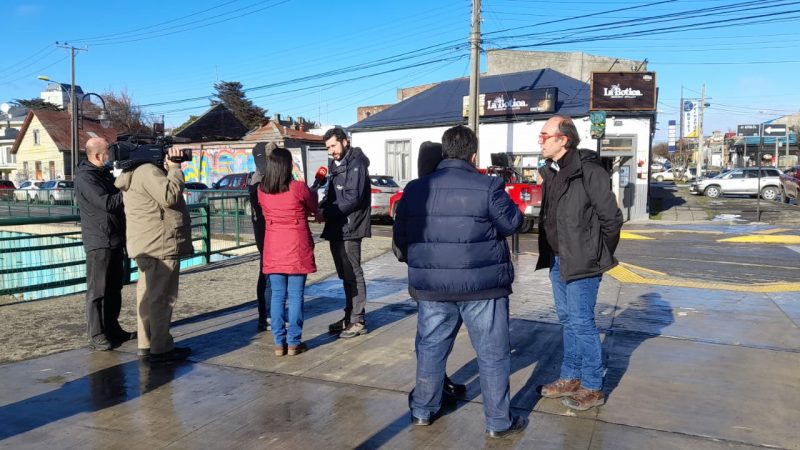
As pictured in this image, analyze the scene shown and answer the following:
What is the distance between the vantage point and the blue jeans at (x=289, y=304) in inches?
200

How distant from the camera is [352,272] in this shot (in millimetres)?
5664

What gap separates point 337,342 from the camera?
559cm

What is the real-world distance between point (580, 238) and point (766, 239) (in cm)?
1202

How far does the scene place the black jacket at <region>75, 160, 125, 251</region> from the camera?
5.20 m

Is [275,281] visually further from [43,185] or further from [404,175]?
[43,185]

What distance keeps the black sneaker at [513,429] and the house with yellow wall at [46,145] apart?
54.6 meters

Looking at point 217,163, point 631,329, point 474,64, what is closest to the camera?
point 631,329

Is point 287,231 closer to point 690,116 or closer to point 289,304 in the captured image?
point 289,304

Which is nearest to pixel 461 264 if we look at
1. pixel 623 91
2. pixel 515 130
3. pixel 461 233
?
pixel 461 233

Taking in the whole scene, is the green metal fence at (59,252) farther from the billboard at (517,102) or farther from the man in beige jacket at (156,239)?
the billboard at (517,102)

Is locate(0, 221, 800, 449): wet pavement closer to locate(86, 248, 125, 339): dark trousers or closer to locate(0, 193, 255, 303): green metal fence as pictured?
locate(86, 248, 125, 339): dark trousers

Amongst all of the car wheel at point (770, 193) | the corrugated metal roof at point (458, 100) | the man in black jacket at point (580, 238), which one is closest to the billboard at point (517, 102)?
the corrugated metal roof at point (458, 100)

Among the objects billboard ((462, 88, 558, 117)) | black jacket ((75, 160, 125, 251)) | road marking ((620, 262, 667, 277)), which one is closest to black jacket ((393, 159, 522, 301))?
black jacket ((75, 160, 125, 251))

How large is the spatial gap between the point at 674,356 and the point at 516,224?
8.28 ft
